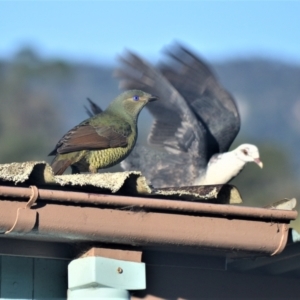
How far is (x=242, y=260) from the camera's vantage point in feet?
16.4

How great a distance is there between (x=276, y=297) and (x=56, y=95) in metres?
119

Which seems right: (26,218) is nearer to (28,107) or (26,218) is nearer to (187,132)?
(187,132)

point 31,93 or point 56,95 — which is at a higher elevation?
point 56,95

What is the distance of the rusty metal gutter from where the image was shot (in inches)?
163

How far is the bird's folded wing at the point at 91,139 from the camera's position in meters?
6.95

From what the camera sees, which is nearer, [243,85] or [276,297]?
[276,297]

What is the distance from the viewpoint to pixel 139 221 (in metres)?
4.35

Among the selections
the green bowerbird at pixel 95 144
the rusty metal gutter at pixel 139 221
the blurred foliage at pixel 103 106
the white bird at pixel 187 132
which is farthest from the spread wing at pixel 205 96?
the blurred foliage at pixel 103 106

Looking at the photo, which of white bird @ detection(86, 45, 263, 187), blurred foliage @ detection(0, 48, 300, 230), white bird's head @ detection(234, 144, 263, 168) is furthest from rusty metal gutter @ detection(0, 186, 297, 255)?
blurred foliage @ detection(0, 48, 300, 230)

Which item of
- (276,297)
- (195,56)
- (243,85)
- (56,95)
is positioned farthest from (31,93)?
(276,297)

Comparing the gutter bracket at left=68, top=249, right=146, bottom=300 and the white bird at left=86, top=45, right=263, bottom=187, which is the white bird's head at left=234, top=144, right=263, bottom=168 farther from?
the gutter bracket at left=68, top=249, right=146, bottom=300

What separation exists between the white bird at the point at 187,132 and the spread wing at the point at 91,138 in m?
3.94

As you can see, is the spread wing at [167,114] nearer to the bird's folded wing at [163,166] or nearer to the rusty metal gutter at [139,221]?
the bird's folded wing at [163,166]

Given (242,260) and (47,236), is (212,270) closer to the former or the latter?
(242,260)
